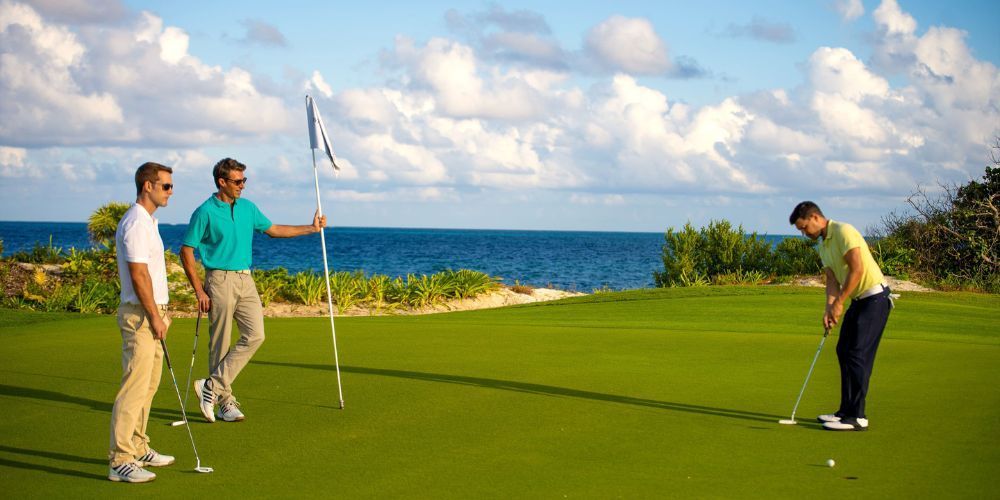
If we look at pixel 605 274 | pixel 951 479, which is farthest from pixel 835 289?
pixel 605 274

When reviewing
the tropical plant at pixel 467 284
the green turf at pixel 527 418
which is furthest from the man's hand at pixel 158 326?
the tropical plant at pixel 467 284

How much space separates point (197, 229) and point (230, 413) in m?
1.69

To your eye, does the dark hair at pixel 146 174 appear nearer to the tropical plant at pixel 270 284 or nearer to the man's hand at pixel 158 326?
the man's hand at pixel 158 326

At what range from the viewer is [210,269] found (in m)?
8.23

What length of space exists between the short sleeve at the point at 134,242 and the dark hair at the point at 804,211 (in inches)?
209

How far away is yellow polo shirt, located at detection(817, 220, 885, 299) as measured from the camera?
778 cm

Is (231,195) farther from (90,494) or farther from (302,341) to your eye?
(302,341)

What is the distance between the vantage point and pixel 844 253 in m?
7.80

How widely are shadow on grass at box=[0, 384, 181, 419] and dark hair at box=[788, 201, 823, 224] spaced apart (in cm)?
595

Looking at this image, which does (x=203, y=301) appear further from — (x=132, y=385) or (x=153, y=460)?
(x=153, y=460)

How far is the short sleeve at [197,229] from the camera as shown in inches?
319

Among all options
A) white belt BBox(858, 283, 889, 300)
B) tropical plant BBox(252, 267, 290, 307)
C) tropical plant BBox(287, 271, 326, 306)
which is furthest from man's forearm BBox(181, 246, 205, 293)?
tropical plant BBox(287, 271, 326, 306)

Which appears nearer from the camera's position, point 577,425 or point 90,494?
point 90,494

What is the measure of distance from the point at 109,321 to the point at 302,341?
464 cm
